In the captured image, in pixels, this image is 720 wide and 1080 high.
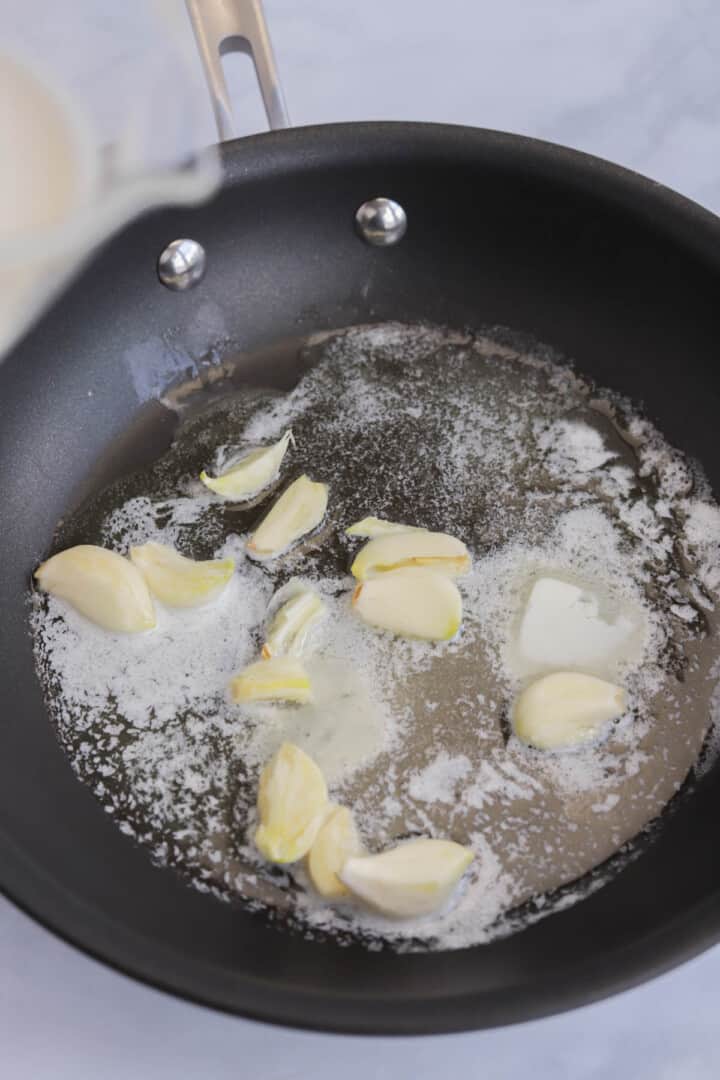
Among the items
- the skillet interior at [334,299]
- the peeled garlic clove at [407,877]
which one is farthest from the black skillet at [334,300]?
the peeled garlic clove at [407,877]

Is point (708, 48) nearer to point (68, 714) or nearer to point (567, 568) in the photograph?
point (567, 568)

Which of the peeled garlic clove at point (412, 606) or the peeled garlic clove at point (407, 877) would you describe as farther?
the peeled garlic clove at point (412, 606)

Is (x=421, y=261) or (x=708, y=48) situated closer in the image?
(x=421, y=261)

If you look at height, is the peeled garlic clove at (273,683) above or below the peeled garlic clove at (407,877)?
above

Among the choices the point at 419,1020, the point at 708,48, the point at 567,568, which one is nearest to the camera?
the point at 419,1020

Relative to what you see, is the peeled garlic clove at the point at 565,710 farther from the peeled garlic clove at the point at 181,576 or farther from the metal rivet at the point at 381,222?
the metal rivet at the point at 381,222

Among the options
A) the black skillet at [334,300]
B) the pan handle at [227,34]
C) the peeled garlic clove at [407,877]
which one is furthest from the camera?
Result: the pan handle at [227,34]

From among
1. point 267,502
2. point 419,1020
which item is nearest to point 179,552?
point 267,502
